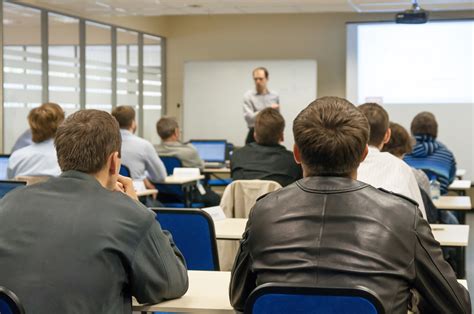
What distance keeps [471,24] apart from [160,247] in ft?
30.8

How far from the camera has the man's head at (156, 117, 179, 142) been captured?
7.90 m

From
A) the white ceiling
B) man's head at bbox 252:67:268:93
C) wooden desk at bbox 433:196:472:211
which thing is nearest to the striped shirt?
wooden desk at bbox 433:196:472:211

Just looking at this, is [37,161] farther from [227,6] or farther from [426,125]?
[227,6]

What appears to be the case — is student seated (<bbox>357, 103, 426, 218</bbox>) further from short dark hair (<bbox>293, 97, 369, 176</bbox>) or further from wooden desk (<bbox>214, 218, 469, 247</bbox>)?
short dark hair (<bbox>293, 97, 369, 176</bbox>)

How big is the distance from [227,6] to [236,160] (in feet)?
15.9

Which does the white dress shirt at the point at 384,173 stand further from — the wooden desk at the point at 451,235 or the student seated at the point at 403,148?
the student seated at the point at 403,148

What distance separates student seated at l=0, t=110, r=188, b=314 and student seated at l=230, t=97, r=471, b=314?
0.84ft

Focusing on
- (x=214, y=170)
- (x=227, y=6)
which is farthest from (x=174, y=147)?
(x=227, y=6)

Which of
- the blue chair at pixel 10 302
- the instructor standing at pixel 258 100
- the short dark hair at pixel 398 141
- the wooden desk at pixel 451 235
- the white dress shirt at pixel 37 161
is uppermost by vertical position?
the instructor standing at pixel 258 100

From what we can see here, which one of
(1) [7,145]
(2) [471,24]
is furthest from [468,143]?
(1) [7,145]

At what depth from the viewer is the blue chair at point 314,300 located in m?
1.89

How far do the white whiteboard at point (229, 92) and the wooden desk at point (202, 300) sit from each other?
9098 millimetres

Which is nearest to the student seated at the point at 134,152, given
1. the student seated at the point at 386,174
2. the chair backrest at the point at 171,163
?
the chair backrest at the point at 171,163

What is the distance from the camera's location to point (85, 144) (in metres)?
2.38
